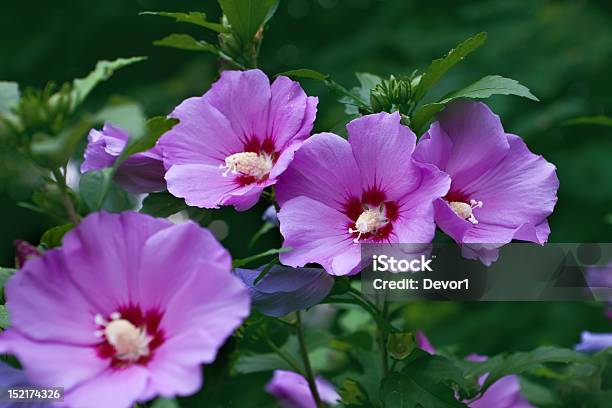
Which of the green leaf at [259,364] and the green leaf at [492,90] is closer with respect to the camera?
the green leaf at [492,90]

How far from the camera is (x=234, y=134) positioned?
109 centimetres

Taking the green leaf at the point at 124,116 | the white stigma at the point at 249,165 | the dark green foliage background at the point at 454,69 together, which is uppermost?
the green leaf at the point at 124,116

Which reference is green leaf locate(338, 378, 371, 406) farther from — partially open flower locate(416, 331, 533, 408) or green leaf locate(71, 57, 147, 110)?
green leaf locate(71, 57, 147, 110)

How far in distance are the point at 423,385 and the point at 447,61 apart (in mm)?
375

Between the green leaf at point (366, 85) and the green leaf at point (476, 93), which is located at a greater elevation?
the green leaf at point (476, 93)

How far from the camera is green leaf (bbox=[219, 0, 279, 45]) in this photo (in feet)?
3.71

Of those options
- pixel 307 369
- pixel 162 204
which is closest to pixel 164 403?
pixel 307 369

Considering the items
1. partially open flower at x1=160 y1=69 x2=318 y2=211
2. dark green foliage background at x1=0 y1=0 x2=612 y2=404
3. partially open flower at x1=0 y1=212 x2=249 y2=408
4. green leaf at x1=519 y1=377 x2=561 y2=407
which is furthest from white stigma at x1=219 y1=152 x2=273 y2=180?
dark green foliage background at x1=0 y1=0 x2=612 y2=404

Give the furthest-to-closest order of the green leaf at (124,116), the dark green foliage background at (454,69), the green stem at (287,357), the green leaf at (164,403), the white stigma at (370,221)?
→ 1. the dark green foliage background at (454,69)
2. the green leaf at (164,403)
3. the green stem at (287,357)
4. the white stigma at (370,221)
5. the green leaf at (124,116)

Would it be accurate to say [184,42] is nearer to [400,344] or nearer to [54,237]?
[54,237]

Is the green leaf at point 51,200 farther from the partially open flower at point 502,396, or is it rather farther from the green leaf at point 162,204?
the partially open flower at point 502,396

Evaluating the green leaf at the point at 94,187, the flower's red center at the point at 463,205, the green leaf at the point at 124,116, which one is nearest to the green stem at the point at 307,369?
the flower's red center at the point at 463,205

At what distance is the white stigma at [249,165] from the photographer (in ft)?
3.46

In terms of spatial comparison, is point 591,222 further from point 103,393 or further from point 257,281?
point 103,393
